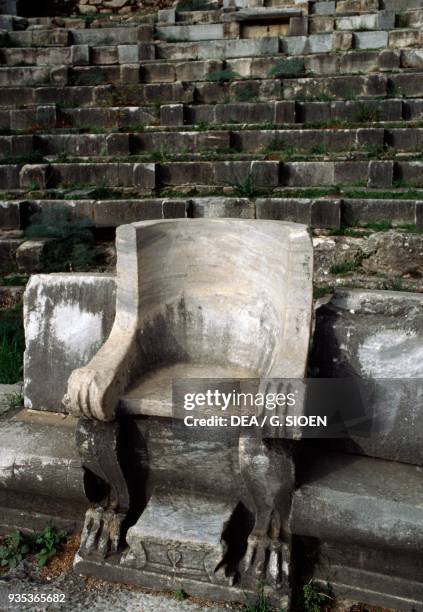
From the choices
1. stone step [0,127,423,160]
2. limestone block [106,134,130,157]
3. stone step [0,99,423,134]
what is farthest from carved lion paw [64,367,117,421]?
stone step [0,99,423,134]

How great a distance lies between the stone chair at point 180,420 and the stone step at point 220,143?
16.8ft

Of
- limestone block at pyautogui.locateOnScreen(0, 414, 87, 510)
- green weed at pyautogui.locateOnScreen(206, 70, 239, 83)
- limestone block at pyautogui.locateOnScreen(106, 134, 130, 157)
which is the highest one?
green weed at pyautogui.locateOnScreen(206, 70, 239, 83)

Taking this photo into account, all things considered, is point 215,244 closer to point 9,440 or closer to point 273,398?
point 273,398

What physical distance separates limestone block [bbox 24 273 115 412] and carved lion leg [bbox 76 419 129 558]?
604 mm

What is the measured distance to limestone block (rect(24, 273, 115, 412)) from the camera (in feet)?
10.6

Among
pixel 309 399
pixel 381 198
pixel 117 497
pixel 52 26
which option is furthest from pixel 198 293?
pixel 52 26

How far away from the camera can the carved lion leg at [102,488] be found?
2.75 metres

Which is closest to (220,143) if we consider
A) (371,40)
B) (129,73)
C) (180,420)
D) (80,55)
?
(129,73)

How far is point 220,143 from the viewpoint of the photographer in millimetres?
8344

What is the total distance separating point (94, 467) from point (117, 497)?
205mm

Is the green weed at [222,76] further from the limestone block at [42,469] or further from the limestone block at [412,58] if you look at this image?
the limestone block at [42,469]

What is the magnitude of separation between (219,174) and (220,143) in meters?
0.77

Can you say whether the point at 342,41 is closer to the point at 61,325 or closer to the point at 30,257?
the point at 30,257

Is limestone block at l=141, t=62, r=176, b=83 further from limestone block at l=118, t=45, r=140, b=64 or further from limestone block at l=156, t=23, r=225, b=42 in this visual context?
limestone block at l=156, t=23, r=225, b=42
